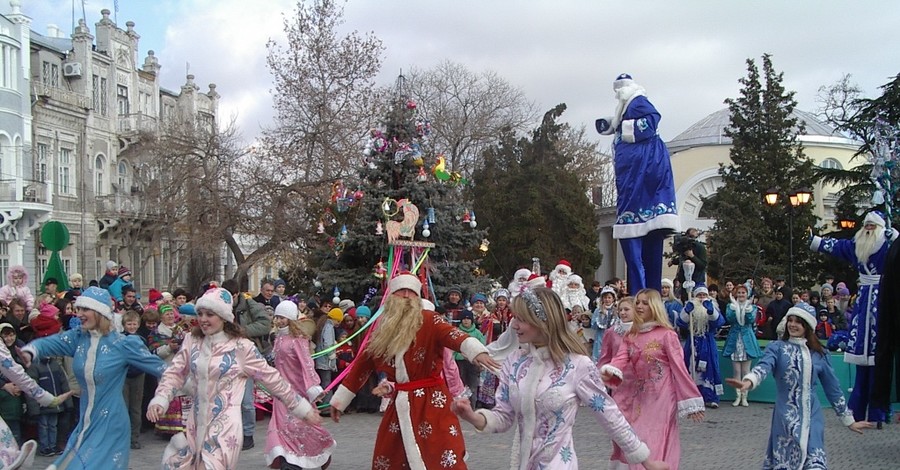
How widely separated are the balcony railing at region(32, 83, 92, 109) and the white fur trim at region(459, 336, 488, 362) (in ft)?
111

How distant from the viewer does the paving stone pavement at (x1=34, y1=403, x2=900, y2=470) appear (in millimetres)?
9828

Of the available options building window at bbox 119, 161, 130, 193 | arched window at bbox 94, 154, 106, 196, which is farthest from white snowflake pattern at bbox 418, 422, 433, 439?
building window at bbox 119, 161, 130, 193

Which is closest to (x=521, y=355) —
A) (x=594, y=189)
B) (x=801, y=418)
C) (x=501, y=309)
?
(x=801, y=418)

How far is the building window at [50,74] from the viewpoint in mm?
37500

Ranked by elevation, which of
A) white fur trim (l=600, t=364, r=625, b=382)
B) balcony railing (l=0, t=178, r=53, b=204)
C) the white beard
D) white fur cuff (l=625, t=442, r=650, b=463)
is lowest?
white fur cuff (l=625, t=442, r=650, b=463)

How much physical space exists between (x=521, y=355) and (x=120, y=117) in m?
40.0

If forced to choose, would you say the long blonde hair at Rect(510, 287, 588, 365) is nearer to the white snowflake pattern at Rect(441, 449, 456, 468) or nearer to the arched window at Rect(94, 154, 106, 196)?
the white snowflake pattern at Rect(441, 449, 456, 468)

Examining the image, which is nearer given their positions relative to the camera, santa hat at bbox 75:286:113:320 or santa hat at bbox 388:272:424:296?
santa hat at bbox 388:272:424:296

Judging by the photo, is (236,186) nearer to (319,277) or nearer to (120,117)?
(319,277)

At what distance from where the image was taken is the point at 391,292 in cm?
672

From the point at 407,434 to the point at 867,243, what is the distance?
6.51 metres

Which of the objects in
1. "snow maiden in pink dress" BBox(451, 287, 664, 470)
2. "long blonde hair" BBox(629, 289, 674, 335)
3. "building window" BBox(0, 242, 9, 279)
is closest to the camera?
"snow maiden in pink dress" BBox(451, 287, 664, 470)

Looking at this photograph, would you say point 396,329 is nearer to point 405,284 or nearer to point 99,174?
point 405,284

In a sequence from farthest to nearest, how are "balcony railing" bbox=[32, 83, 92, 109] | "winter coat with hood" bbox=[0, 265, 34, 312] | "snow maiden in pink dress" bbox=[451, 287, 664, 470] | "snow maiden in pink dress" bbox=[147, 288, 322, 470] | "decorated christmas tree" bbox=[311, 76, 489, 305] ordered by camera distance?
"balcony railing" bbox=[32, 83, 92, 109]
"decorated christmas tree" bbox=[311, 76, 489, 305]
"winter coat with hood" bbox=[0, 265, 34, 312]
"snow maiden in pink dress" bbox=[147, 288, 322, 470]
"snow maiden in pink dress" bbox=[451, 287, 664, 470]
